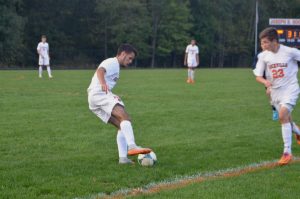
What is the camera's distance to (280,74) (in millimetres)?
7902

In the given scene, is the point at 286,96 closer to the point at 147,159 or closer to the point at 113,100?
the point at 147,159

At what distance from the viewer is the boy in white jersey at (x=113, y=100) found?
7281mm

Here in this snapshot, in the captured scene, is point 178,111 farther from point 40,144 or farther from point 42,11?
point 42,11

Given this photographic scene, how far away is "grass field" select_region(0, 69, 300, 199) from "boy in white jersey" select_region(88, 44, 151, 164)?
313 mm

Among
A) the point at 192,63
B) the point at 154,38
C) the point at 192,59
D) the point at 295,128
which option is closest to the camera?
the point at 295,128

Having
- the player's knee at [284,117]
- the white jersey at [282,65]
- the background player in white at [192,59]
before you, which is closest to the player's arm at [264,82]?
the white jersey at [282,65]

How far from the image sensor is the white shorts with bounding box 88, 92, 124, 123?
735cm

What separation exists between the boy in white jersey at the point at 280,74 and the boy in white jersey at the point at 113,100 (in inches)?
75.6

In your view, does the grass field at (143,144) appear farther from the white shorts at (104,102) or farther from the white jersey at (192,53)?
the white jersey at (192,53)

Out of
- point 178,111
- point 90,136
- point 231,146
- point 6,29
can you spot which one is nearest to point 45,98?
point 178,111

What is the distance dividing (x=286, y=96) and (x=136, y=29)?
194 feet

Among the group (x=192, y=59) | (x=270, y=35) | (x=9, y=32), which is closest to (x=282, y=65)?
(x=270, y=35)

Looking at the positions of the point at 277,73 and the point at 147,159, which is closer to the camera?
the point at 147,159

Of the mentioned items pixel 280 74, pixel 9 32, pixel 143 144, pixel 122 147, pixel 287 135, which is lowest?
pixel 143 144
